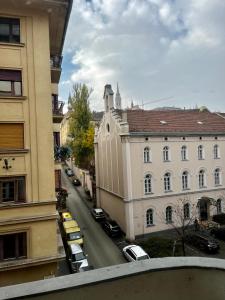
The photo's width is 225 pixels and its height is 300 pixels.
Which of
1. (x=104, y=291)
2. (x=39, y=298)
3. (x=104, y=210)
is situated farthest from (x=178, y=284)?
(x=104, y=210)

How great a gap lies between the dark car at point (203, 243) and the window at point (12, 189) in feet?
59.3

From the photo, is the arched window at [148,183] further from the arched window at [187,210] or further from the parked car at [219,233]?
the parked car at [219,233]

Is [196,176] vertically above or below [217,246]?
above

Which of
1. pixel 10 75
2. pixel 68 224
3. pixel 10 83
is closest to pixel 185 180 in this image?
pixel 68 224

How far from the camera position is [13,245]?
1077 centimetres

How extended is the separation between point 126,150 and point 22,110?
16680mm

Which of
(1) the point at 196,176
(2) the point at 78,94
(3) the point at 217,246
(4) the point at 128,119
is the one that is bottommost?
(3) the point at 217,246

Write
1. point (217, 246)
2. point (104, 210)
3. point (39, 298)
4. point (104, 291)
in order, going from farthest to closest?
1. point (104, 210)
2. point (217, 246)
3. point (104, 291)
4. point (39, 298)

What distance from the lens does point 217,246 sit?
23.2m

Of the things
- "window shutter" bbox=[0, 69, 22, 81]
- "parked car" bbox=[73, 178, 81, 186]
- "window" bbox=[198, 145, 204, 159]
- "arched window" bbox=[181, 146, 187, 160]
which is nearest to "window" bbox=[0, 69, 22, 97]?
"window shutter" bbox=[0, 69, 22, 81]

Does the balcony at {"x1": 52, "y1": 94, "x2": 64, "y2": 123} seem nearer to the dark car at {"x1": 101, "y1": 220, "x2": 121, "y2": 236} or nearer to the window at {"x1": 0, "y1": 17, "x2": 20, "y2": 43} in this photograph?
the window at {"x1": 0, "y1": 17, "x2": 20, "y2": 43}

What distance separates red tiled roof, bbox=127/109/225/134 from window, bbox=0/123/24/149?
17.3 m

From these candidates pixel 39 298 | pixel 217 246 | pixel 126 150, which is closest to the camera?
pixel 39 298

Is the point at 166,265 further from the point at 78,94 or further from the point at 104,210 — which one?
the point at 78,94
